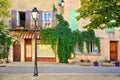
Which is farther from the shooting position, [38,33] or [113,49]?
[113,49]

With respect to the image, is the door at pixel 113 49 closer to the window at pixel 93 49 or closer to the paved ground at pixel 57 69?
the window at pixel 93 49

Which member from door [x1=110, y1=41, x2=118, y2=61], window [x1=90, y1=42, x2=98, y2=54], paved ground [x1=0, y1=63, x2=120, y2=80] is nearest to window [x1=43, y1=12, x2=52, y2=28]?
window [x1=90, y1=42, x2=98, y2=54]

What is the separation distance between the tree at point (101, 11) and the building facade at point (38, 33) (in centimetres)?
1624

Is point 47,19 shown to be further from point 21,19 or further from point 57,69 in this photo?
point 57,69

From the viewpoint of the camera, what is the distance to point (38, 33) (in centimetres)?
3472

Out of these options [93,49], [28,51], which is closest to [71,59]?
[93,49]

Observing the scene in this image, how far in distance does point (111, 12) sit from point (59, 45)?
691 inches

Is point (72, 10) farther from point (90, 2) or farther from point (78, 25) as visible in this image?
point (90, 2)

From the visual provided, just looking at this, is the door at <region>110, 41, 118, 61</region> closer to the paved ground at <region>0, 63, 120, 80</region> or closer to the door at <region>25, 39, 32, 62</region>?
the door at <region>25, 39, 32, 62</region>

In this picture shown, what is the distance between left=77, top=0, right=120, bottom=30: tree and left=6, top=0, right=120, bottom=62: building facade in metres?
16.2

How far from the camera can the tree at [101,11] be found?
54.9 ft

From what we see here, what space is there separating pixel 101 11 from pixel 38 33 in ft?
58.9

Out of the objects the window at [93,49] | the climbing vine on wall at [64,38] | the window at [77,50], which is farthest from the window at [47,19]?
the window at [93,49]

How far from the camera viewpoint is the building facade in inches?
1359
